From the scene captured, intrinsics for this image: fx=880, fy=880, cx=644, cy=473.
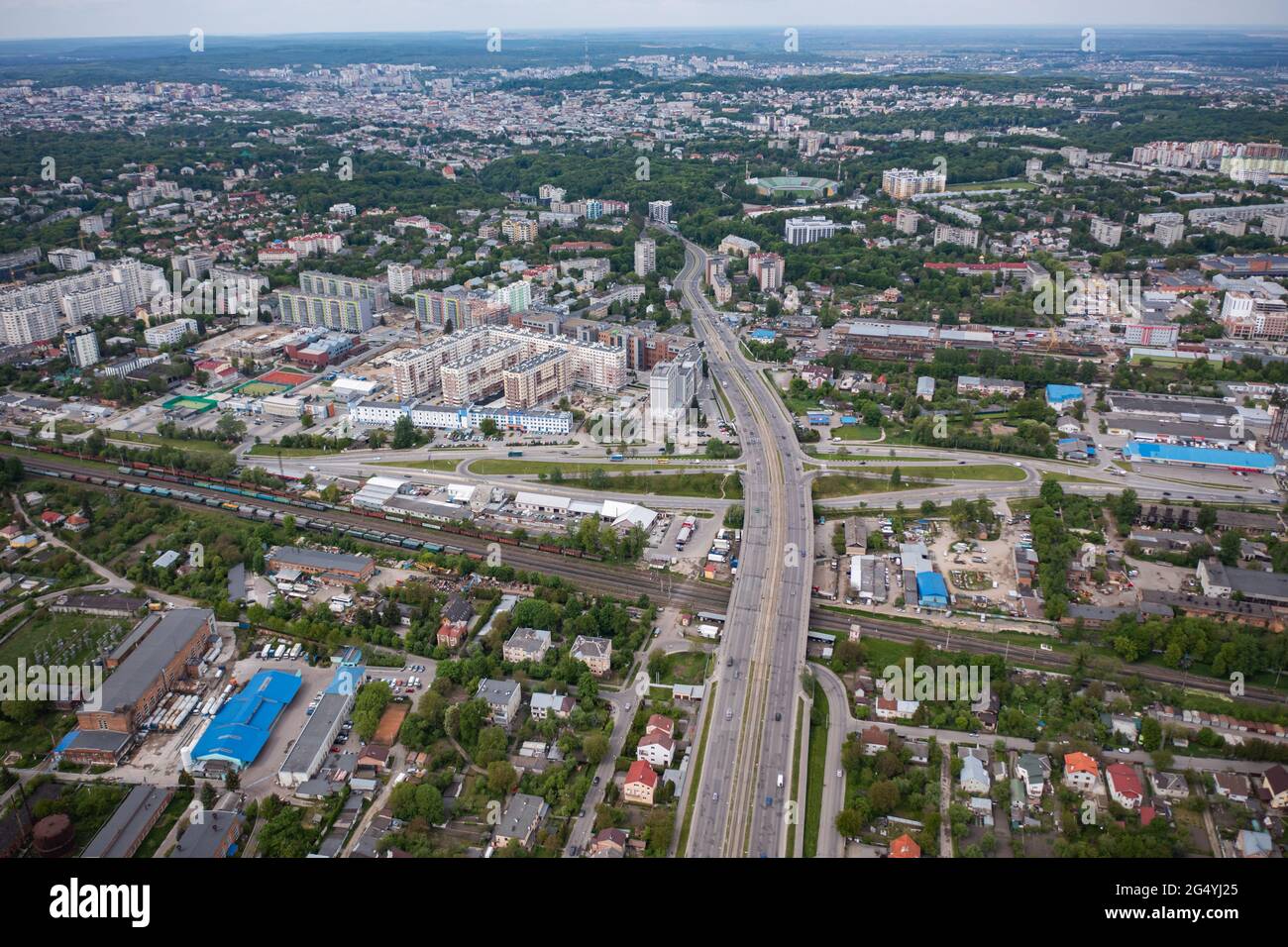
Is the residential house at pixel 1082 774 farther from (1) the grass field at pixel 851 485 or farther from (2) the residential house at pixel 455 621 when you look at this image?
(2) the residential house at pixel 455 621

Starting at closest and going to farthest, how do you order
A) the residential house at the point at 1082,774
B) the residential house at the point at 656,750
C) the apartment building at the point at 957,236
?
the residential house at the point at 1082,774 → the residential house at the point at 656,750 → the apartment building at the point at 957,236

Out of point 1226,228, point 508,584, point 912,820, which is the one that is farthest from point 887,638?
point 1226,228

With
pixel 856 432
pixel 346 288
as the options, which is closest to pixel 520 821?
pixel 856 432

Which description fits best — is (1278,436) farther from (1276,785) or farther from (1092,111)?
(1092,111)

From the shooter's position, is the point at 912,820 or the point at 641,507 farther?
the point at 641,507

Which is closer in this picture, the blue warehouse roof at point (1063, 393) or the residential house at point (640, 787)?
the residential house at point (640, 787)

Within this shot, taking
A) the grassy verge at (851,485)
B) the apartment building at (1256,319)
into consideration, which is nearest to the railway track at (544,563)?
the grassy verge at (851,485)
